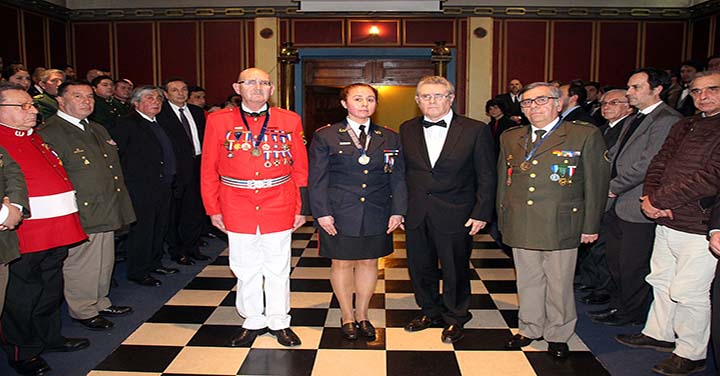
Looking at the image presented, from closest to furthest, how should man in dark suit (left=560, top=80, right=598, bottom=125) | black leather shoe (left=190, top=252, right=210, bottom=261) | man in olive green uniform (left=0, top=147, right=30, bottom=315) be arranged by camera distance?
man in olive green uniform (left=0, top=147, right=30, bottom=315), man in dark suit (left=560, top=80, right=598, bottom=125), black leather shoe (left=190, top=252, right=210, bottom=261)

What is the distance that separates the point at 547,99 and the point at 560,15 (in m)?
8.17

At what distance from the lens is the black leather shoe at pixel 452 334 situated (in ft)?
11.6

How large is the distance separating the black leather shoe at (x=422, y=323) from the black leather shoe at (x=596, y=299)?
1280mm

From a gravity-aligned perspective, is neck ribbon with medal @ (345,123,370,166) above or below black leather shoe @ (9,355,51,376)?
above

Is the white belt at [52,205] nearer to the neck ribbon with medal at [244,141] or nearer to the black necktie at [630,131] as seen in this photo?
the neck ribbon with medal at [244,141]

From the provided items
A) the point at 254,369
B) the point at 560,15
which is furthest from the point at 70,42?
the point at 254,369

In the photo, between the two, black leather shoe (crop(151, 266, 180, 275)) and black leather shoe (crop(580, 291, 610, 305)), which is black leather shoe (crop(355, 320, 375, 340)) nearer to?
black leather shoe (crop(580, 291, 610, 305))

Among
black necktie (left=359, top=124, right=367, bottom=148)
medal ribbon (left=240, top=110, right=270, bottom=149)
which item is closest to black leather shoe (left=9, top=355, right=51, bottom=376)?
medal ribbon (left=240, top=110, right=270, bottom=149)

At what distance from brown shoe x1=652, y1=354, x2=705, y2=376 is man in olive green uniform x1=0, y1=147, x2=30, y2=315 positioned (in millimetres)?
3297

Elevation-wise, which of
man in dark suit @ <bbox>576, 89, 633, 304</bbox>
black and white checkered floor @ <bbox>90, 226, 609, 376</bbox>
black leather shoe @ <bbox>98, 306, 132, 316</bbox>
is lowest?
black and white checkered floor @ <bbox>90, 226, 609, 376</bbox>

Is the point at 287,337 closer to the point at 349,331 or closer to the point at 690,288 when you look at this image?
the point at 349,331

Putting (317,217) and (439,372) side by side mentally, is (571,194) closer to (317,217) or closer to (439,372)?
(439,372)

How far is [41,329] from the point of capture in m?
3.20

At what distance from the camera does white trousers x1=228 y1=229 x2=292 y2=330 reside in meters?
3.43
